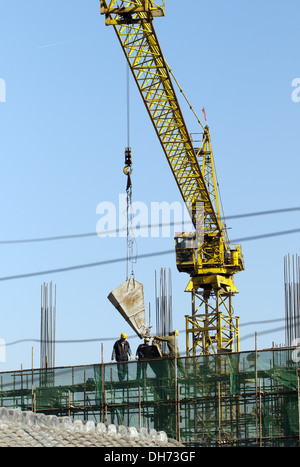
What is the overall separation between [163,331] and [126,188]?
1149 cm

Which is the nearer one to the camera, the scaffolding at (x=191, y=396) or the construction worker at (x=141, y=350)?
the scaffolding at (x=191, y=396)

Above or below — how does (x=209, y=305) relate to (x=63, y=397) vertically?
above

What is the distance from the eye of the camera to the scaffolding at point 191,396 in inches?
1236

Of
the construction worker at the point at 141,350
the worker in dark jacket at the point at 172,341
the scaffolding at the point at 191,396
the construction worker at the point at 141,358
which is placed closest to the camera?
the scaffolding at the point at 191,396

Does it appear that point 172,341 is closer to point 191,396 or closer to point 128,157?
point 191,396

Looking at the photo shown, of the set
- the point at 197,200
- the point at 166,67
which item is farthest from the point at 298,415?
the point at 197,200

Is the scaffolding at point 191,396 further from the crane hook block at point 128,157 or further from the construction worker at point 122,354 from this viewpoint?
the crane hook block at point 128,157

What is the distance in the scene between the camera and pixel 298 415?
1212 inches

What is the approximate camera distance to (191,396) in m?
Answer: 32.6

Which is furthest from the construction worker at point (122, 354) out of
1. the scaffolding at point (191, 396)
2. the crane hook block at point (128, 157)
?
the crane hook block at point (128, 157)

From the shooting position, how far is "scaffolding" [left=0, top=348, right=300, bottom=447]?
31391mm

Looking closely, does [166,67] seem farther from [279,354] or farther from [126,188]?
[279,354]

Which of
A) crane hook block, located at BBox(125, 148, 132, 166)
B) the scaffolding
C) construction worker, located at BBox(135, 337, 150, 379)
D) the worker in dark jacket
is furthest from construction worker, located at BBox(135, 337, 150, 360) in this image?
crane hook block, located at BBox(125, 148, 132, 166)

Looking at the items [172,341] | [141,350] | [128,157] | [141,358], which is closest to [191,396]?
[172,341]
